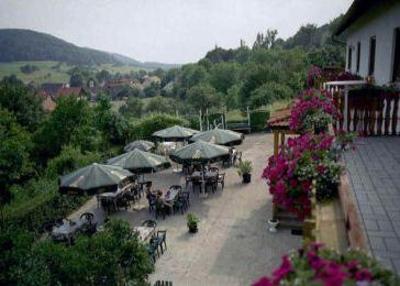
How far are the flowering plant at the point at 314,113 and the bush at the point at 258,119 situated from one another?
1782 cm

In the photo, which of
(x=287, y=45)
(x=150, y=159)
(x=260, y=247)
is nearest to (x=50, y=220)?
(x=150, y=159)

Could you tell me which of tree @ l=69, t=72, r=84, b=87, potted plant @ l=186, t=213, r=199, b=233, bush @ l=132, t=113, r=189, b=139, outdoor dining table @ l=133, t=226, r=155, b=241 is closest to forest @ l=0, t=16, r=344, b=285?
bush @ l=132, t=113, r=189, b=139

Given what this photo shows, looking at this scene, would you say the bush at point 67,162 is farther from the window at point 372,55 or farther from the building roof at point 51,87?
the building roof at point 51,87

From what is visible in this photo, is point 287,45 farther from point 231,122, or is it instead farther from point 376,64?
point 376,64

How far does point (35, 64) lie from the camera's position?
594ft

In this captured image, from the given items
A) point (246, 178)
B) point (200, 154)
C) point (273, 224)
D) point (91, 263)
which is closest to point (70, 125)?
point (200, 154)

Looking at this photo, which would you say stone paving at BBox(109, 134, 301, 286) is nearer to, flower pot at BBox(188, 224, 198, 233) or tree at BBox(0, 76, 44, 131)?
flower pot at BBox(188, 224, 198, 233)

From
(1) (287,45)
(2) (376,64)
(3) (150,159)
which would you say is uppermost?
(1) (287,45)

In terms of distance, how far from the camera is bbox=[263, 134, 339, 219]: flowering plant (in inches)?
197

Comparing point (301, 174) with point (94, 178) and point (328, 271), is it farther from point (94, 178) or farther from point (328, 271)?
point (94, 178)

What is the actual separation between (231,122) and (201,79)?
194 feet

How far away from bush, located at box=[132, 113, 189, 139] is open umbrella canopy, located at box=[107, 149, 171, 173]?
34.8 ft

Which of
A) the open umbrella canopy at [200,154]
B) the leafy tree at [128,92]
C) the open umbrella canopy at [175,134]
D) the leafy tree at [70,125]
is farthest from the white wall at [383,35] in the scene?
the leafy tree at [128,92]

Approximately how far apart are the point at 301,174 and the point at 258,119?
22.7 m
